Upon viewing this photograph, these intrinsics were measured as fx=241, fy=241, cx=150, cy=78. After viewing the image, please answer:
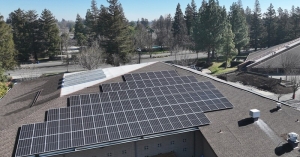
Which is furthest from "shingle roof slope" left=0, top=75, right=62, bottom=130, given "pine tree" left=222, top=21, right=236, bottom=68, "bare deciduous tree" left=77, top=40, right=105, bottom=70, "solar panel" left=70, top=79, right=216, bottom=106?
"pine tree" left=222, top=21, right=236, bottom=68

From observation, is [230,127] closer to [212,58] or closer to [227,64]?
[227,64]

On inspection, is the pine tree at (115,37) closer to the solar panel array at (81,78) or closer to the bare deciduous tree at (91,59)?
the bare deciduous tree at (91,59)

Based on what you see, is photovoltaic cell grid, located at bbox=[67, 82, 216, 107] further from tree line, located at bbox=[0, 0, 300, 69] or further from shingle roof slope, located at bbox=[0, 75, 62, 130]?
tree line, located at bbox=[0, 0, 300, 69]

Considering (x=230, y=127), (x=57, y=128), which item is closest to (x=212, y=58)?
(x=230, y=127)

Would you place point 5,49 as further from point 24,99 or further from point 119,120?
point 119,120

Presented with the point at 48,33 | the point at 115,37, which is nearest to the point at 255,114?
the point at 115,37

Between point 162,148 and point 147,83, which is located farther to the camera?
point 147,83

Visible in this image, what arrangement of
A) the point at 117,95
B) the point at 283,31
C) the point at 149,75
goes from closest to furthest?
the point at 117,95 < the point at 149,75 < the point at 283,31
